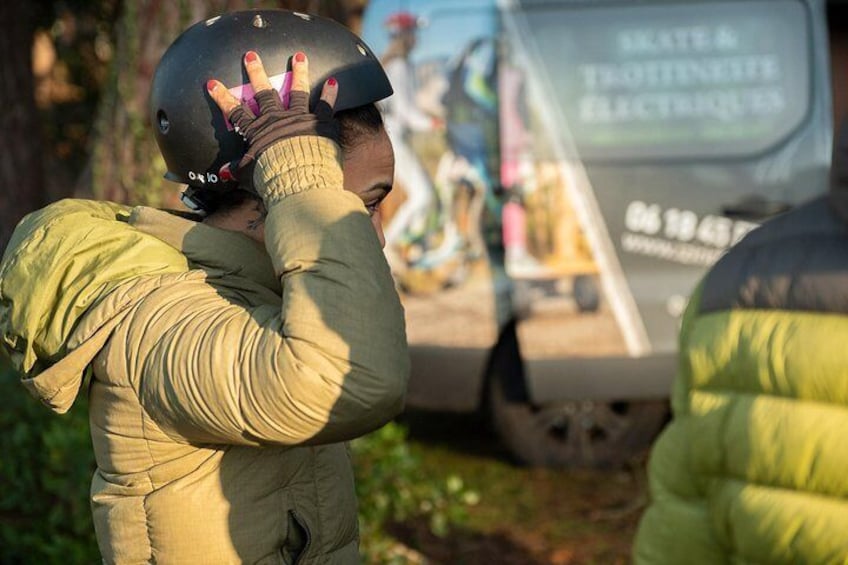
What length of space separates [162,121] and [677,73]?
4234 millimetres

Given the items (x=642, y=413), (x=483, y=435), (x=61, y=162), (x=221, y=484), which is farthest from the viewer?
(x=61, y=162)

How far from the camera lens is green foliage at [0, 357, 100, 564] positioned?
14.3 feet

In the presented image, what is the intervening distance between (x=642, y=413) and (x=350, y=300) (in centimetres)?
493

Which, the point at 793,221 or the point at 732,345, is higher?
the point at 793,221

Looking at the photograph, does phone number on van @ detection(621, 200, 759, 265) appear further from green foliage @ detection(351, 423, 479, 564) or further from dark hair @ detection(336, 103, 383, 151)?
dark hair @ detection(336, 103, 383, 151)

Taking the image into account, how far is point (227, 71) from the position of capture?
7.59ft

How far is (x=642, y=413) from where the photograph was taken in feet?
22.1

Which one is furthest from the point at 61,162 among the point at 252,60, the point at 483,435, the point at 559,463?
the point at 252,60

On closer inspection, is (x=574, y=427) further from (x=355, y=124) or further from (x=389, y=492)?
(x=355, y=124)

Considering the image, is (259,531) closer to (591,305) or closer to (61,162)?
(591,305)

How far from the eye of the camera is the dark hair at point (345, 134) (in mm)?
2361

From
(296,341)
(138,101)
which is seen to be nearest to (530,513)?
(138,101)

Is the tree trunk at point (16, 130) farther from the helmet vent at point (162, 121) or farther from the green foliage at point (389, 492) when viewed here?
the helmet vent at point (162, 121)

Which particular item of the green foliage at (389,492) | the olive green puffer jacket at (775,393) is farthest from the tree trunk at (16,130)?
the olive green puffer jacket at (775,393)
